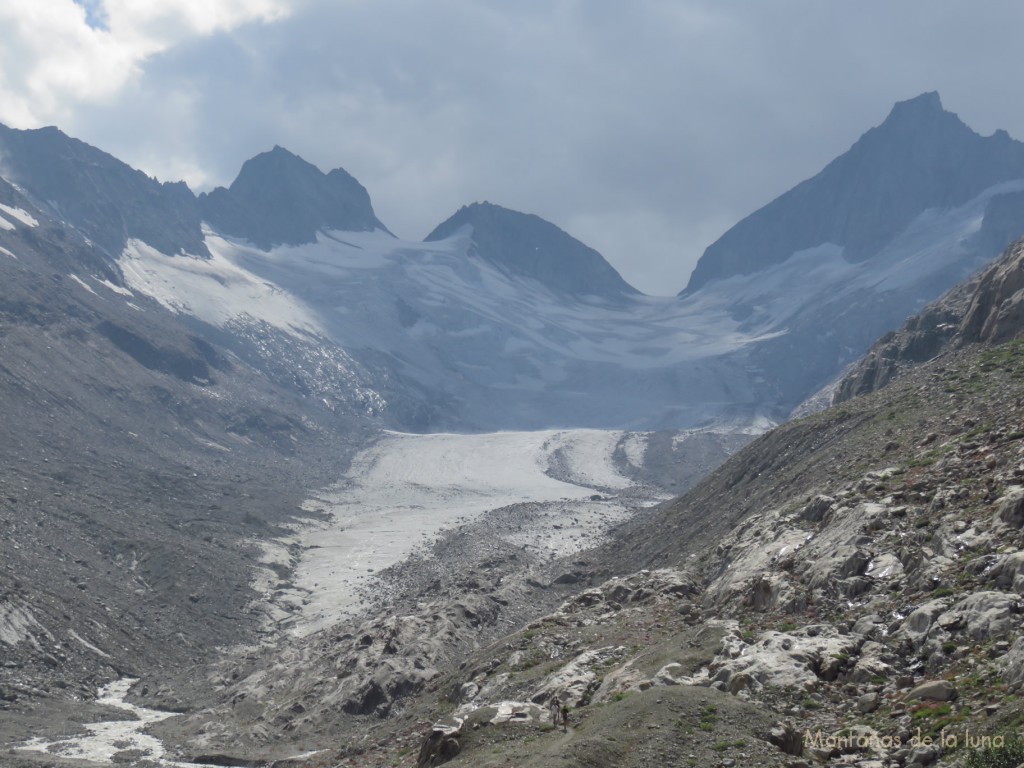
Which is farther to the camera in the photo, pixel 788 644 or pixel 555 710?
pixel 555 710

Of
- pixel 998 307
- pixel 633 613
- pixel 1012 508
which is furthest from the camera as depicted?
pixel 998 307

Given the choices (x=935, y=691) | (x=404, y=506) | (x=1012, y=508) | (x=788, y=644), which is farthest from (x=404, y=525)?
(x=935, y=691)

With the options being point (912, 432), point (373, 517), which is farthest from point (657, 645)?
point (373, 517)

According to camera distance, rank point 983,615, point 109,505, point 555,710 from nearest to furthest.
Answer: point 983,615, point 555,710, point 109,505

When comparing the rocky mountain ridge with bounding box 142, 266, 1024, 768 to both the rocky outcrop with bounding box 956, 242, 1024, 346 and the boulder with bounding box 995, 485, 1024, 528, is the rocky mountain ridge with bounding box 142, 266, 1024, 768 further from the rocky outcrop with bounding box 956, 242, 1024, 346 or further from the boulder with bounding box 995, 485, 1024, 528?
the rocky outcrop with bounding box 956, 242, 1024, 346

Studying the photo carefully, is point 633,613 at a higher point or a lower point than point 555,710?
higher

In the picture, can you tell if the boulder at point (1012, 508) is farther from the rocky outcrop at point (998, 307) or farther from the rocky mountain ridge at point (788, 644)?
the rocky outcrop at point (998, 307)

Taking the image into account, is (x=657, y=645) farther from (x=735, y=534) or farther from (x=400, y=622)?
(x=400, y=622)

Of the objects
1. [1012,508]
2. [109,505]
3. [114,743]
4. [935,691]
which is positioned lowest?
[114,743]

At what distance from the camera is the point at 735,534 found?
160ft

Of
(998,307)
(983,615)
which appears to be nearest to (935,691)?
(983,615)

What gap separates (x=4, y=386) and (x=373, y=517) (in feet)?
187

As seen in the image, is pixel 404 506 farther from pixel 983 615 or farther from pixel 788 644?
pixel 983 615

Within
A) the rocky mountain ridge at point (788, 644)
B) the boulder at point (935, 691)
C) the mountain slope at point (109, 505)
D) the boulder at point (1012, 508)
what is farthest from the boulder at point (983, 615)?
the mountain slope at point (109, 505)
